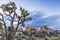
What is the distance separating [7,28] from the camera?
38.4 metres

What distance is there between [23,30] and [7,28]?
61.0 ft

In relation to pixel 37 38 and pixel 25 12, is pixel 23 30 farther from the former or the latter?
pixel 25 12

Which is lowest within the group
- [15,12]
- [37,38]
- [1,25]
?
[37,38]

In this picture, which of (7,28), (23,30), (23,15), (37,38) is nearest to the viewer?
(23,15)

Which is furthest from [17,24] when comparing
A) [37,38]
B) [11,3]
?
[37,38]

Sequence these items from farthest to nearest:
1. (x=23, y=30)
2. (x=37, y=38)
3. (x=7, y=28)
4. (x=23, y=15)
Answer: (x=23, y=30) < (x=37, y=38) < (x=7, y=28) < (x=23, y=15)

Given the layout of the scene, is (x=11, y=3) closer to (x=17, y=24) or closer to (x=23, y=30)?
(x=17, y=24)

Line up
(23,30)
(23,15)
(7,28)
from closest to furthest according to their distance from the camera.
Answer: (23,15), (7,28), (23,30)

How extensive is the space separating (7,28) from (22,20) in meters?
4.43

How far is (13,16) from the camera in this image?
36.8 metres

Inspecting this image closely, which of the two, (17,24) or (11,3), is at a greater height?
(11,3)

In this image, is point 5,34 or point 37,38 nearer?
point 5,34

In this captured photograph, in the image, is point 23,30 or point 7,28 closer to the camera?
point 7,28

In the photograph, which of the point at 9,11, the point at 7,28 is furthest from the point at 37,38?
the point at 9,11
